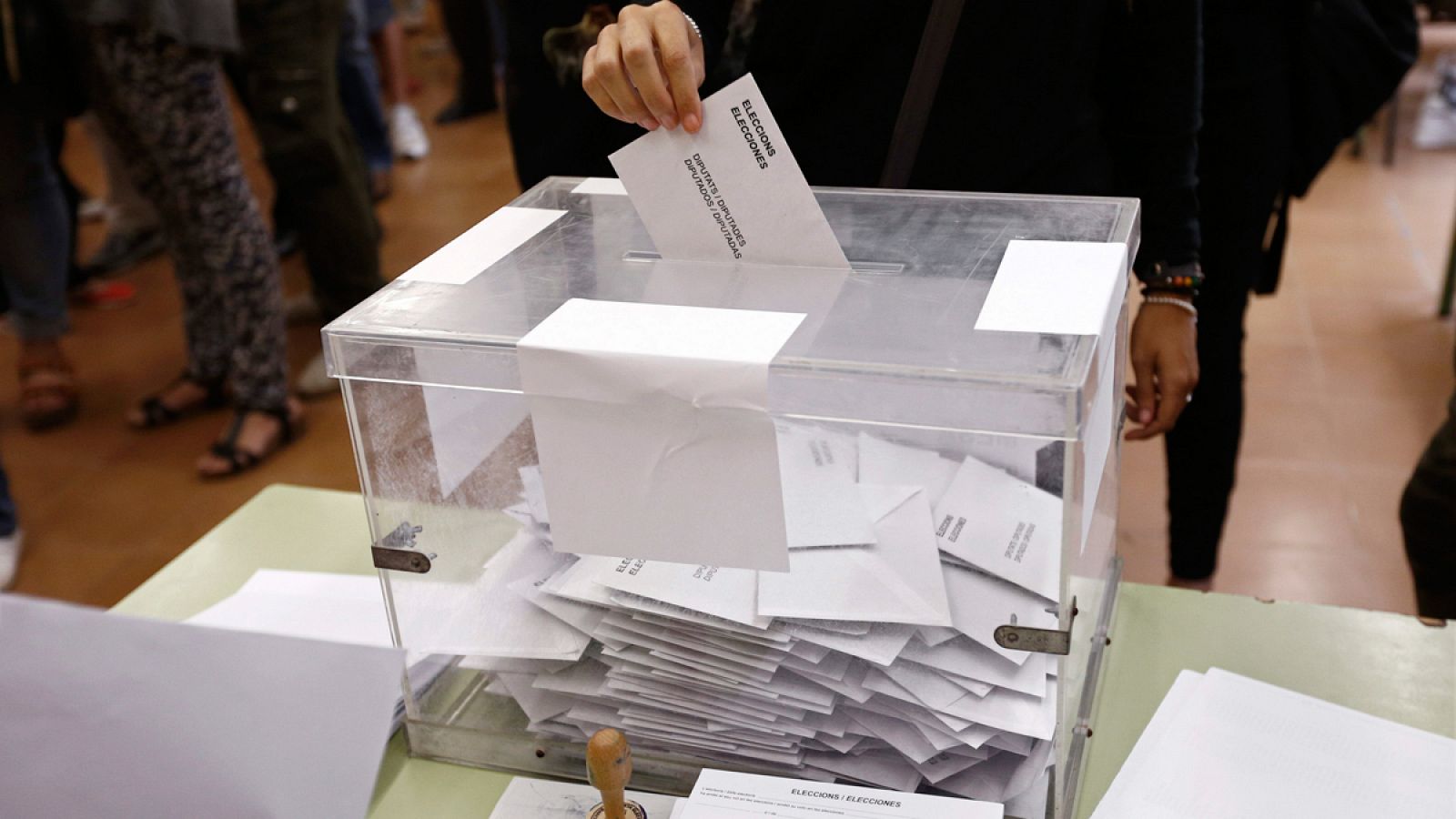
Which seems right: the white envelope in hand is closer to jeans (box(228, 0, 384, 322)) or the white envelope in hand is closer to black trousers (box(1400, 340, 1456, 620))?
black trousers (box(1400, 340, 1456, 620))

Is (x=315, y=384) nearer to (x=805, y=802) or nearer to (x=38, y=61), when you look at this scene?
(x=38, y=61)

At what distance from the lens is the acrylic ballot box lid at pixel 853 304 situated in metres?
0.64

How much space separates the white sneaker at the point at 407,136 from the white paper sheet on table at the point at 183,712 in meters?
4.37

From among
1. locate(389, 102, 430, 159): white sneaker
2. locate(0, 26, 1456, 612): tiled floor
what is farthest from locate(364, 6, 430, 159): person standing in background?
locate(0, 26, 1456, 612): tiled floor

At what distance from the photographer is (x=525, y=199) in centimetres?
96

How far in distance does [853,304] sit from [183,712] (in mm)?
420

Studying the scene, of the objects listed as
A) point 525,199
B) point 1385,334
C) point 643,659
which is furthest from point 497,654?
point 1385,334

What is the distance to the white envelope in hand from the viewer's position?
75cm

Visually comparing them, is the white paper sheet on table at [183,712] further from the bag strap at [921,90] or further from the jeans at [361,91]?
the jeans at [361,91]

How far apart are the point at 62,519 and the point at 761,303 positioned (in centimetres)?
227

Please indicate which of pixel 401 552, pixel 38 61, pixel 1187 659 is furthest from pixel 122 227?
pixel 1187 659

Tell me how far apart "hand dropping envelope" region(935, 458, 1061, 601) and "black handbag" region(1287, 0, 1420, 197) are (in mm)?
1113

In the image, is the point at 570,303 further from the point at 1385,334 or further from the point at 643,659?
the point at 1385,334

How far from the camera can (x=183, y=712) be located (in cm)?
58
